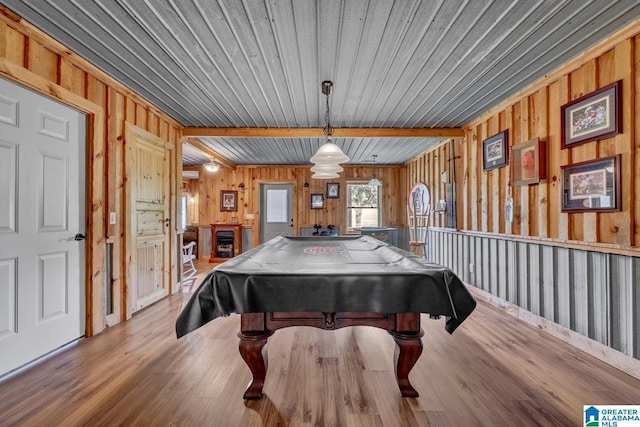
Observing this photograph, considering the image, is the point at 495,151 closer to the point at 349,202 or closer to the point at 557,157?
the point at 557,157

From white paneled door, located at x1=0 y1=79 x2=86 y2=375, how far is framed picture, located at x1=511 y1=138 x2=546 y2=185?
4.40 m

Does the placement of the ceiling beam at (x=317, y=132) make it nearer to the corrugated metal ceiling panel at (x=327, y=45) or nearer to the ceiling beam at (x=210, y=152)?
the ceiling beam at (x=210, y=152)

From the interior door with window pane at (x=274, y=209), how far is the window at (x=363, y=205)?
1730mm

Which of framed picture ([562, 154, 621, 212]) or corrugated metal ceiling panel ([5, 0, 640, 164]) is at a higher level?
corrugated metal ceiling panel ([5, 0, 640, 164])

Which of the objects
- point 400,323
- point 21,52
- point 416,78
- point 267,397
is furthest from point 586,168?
point 21,52

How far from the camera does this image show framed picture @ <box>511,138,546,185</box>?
112 inches

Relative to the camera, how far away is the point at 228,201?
7691 millimetres

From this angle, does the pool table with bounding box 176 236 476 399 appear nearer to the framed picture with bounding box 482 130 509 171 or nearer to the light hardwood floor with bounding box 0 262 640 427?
the light hardwood floor with bounding box 0 262 640 427

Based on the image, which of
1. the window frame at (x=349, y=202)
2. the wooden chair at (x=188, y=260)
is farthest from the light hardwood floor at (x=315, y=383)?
the window frame at (x=349, y=202)

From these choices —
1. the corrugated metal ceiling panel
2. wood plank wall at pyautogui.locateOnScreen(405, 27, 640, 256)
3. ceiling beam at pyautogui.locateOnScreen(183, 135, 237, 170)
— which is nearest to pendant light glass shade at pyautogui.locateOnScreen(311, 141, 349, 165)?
the corrugated metal ceiling panel

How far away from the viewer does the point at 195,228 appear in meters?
7.88

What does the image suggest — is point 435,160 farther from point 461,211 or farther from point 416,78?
point 416,78

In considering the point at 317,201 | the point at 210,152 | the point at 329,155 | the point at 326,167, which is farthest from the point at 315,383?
the point at 317,201

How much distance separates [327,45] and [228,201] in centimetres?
604
